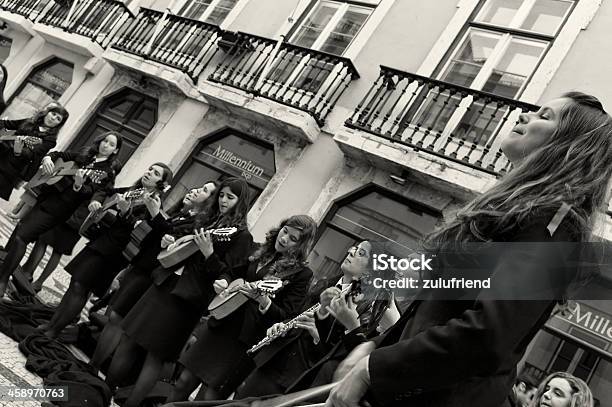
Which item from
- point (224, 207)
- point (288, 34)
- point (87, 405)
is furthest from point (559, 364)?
point (288, 34)

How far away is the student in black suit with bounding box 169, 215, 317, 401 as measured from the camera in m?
4.07

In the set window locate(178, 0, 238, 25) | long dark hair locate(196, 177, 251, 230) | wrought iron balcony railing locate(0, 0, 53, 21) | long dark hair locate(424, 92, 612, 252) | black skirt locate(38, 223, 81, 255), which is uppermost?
window locate(178, 0, 238, 25)

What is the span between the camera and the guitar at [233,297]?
395cm

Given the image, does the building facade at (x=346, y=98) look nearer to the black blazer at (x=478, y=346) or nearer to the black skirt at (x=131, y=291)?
the black skirt at (x=131, y=291)

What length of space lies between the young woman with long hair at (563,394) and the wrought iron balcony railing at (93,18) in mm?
12175

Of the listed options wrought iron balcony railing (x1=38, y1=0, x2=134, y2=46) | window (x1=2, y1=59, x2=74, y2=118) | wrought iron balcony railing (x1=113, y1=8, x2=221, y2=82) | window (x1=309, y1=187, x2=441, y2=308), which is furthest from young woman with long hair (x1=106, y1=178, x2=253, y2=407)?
window (x1=2, y1=59, x2=74, y2=118)

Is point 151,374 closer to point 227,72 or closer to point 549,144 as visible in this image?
point 549,144

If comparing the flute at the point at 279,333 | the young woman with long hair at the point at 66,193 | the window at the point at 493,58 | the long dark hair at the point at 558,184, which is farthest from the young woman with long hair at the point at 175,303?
the window at the point at 493,58

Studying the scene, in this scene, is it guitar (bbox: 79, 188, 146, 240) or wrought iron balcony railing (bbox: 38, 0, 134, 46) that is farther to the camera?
wrought iron balcony railing (bbox: 38, 0, 134, 46)

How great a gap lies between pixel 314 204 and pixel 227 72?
371cm

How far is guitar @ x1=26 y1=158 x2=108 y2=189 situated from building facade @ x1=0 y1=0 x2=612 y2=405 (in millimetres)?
3514

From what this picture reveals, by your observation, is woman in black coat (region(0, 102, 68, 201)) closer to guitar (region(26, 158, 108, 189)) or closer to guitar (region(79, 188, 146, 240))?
guitar (region(26, 158, 108, 189))

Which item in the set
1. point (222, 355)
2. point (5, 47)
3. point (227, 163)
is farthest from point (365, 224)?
point (5, 47)

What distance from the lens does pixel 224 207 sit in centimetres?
452
